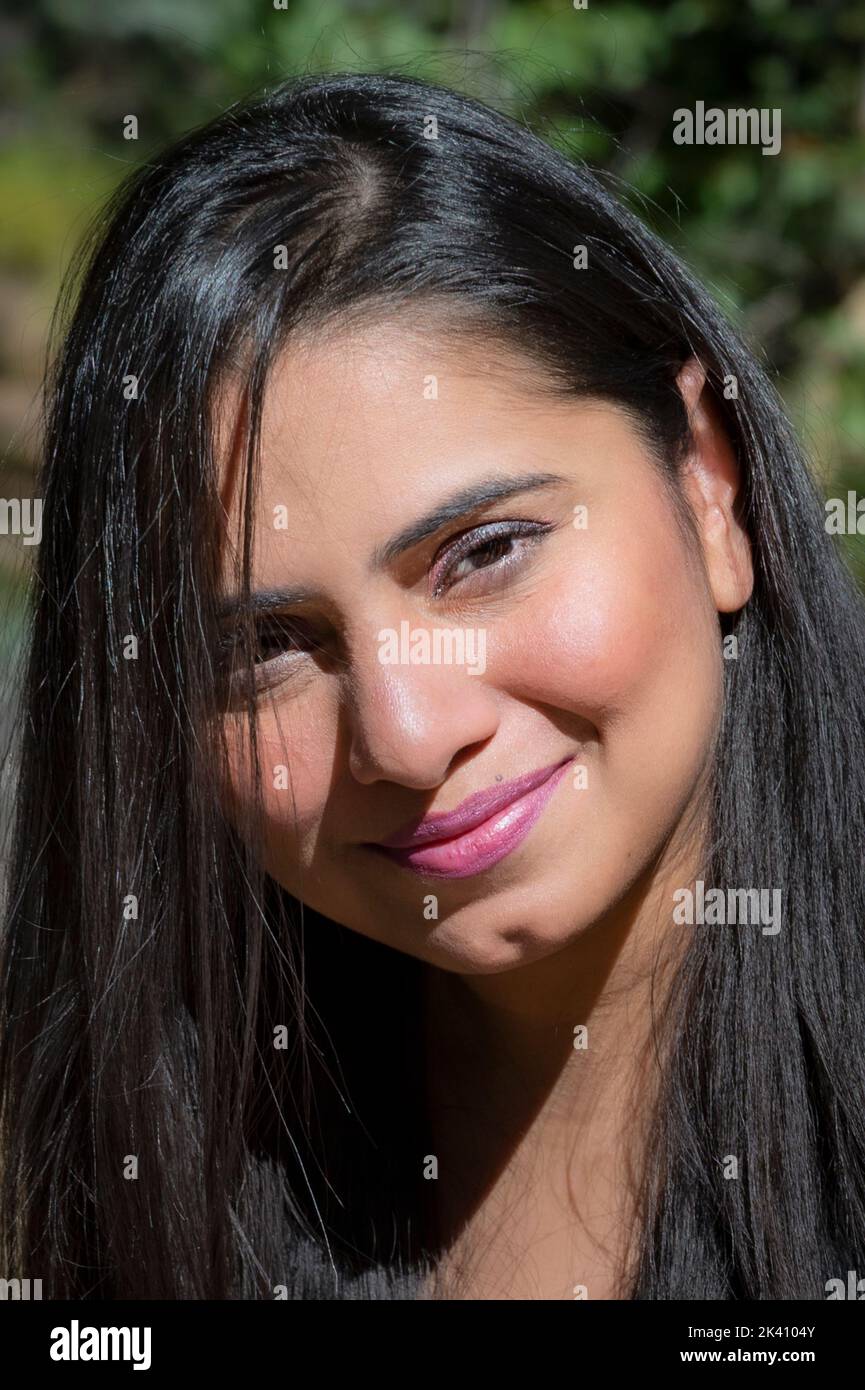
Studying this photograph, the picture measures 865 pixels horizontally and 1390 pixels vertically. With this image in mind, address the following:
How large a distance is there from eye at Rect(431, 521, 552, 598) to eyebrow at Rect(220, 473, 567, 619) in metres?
0.03

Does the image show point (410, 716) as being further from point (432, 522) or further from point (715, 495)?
point (715, 495)

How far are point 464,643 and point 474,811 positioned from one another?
18 centimetres

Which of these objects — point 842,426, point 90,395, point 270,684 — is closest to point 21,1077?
point 270,684

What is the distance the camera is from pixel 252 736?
1693mm

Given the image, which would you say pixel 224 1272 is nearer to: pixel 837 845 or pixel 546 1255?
pixel 546 1255

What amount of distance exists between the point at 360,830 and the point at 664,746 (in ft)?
1.16

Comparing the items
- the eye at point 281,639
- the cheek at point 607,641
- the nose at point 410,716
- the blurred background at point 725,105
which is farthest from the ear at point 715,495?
the blurred background at point 725,105

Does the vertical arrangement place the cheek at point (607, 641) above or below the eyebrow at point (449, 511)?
below

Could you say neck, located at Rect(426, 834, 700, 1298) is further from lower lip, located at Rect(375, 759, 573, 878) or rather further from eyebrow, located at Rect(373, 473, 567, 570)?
eyebrow, located at Rect(373, 473, 567, 570)

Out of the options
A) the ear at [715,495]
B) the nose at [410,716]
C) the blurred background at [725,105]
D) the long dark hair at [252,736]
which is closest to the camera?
the nose at [410,716]

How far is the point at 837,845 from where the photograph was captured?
72.0 inches

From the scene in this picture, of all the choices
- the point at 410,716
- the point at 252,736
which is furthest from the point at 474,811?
the point at 252,736

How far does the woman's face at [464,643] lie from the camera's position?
1.60 meters

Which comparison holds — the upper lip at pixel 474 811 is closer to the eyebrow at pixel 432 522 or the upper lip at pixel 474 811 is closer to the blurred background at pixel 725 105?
the eyebrow at pixel 432 522
